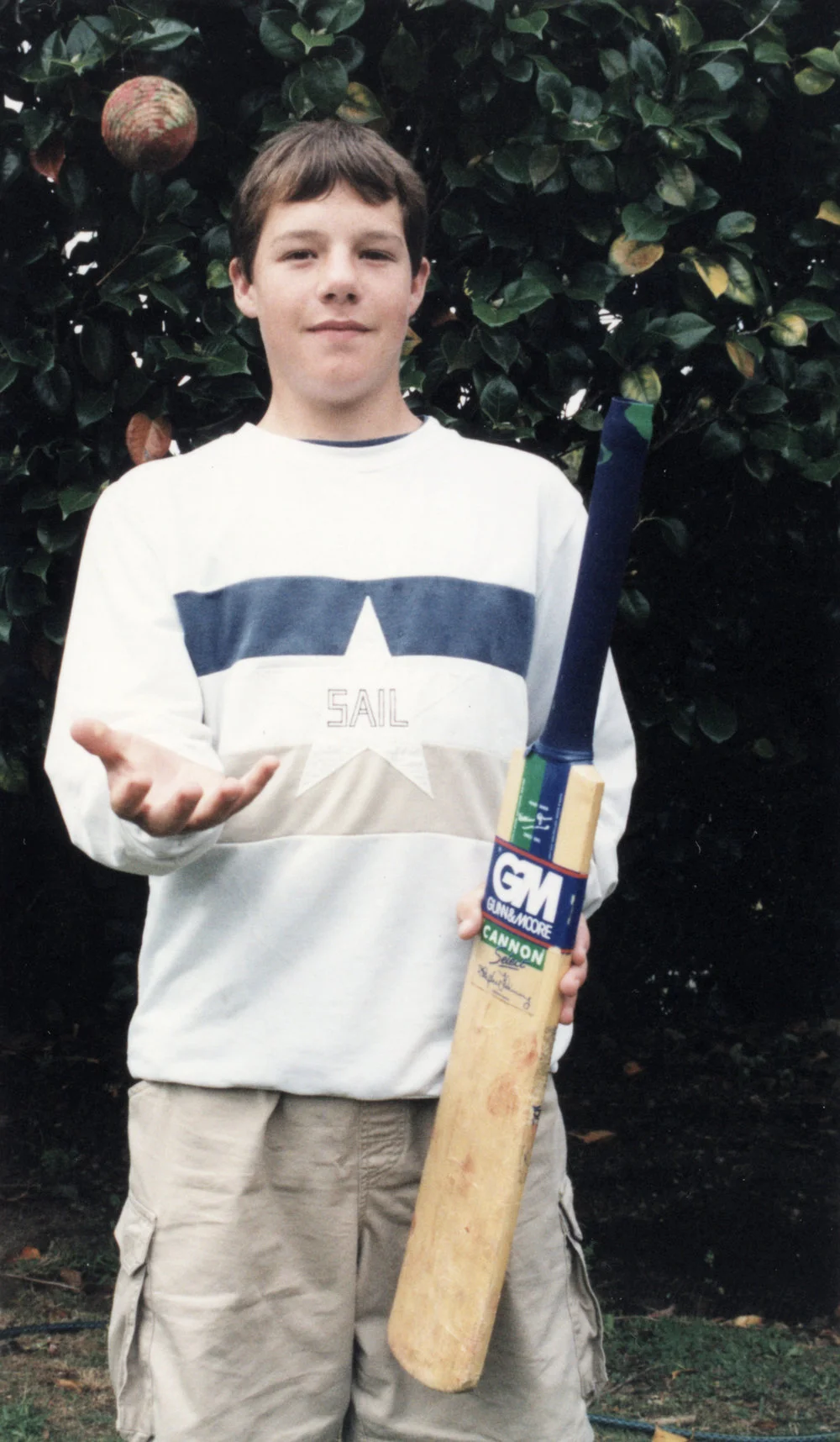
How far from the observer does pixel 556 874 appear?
1509 millimetres

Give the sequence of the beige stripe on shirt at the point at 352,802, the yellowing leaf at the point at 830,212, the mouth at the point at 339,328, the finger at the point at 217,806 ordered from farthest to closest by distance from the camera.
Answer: the yellowing leaf at the point at 830,212 < the mouth at the point at 339,328 < the beige stripe on shirt at the point at 352,802 < the finger at the point at 217,806

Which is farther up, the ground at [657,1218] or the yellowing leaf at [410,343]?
the yellowing leaf at [410,343]

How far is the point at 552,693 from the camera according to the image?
1.81 metres

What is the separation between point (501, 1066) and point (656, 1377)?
1.46 metres

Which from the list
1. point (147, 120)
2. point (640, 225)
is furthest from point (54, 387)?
point (640, 225)

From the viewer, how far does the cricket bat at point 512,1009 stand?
1499 millimetres

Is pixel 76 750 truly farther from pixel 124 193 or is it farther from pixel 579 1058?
pixel 579 1058

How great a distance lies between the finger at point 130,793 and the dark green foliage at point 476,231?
998 mm

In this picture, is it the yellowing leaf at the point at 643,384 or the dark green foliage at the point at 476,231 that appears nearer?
the dark green foliage at the point at 476,231

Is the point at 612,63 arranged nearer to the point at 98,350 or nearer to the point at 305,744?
the point at 98,350

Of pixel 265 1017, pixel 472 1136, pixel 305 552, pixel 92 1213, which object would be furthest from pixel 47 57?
pixel 92 1213

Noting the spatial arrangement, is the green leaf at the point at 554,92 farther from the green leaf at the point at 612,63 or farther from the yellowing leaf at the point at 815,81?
the yellowing leaf at the point at 815,81

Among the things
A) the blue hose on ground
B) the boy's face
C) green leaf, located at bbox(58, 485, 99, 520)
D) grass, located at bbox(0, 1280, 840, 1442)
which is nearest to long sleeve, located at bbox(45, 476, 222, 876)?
the boy's face
